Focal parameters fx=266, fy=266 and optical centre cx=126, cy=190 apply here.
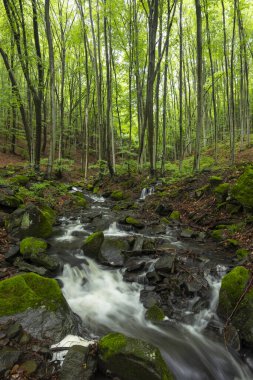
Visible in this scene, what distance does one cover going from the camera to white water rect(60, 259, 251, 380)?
374 centimetres

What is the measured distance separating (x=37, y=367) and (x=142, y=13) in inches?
769

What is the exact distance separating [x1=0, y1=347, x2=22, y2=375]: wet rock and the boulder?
42cm

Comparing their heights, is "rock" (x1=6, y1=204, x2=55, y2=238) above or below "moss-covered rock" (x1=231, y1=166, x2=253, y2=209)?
below

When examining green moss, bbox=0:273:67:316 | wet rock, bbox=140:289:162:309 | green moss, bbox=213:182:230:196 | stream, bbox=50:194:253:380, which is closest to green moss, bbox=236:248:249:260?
stream, bbox=50:194:253:380

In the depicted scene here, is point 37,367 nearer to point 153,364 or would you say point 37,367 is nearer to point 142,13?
point 153,364

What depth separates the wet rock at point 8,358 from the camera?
291 cm

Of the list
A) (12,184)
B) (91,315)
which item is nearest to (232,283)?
(91,315)

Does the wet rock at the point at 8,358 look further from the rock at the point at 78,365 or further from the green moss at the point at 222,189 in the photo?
the green moss at the point at 222,189

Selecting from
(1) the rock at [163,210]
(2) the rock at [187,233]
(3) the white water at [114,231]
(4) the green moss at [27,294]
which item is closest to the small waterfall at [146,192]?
(1) the rock at [163,210]

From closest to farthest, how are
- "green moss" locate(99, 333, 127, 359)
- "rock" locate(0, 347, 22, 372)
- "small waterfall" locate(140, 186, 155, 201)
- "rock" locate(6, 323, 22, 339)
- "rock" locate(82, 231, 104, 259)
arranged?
"rock" locate(0, 347, 22, 372)
"green moss" locate(99, 333, 127, 359)
"rock" locate(6, 323, 22, 339)
"rock" locate(82, 231, 104, 259)
"small waterfall" locate(140, 186, 155, 201)

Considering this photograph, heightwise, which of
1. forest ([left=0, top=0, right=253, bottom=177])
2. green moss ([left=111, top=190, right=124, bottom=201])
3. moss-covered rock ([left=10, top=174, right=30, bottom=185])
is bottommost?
green moss ([left=111, top=190, right=124, bottom=201])

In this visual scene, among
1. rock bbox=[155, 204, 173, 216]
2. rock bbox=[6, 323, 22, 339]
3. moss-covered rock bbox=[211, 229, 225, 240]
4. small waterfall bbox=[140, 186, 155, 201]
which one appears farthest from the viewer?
small waterfall bbox=[140, 186, 155, 201]

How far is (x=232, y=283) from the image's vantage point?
455 cm

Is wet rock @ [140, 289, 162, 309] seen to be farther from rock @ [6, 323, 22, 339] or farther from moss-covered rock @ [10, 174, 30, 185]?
moss-covered rock @ [10, 174, 30, 185]
